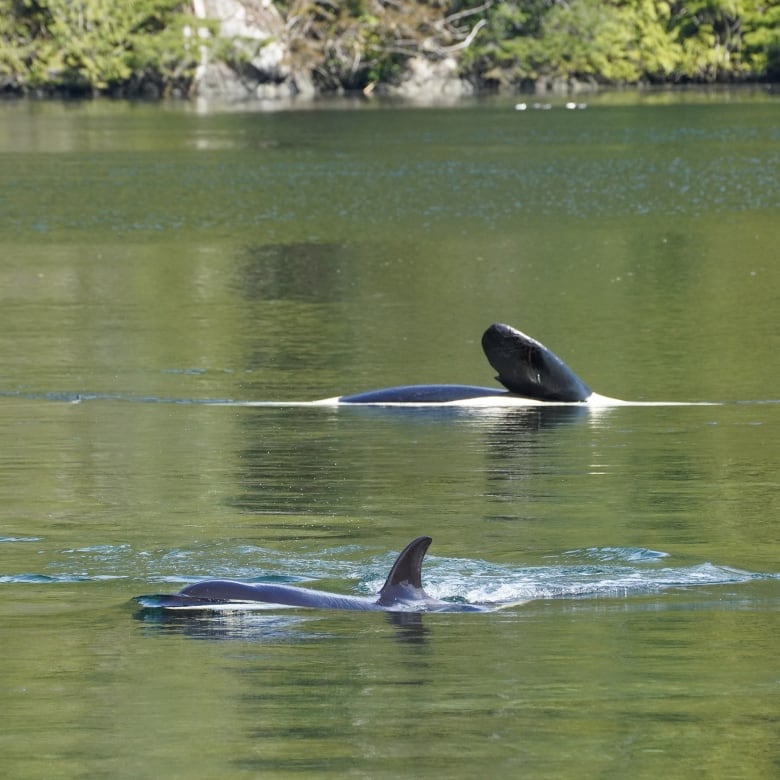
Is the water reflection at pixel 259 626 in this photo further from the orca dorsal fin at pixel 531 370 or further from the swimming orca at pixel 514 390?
A: the swimming orca at pixel 514 390

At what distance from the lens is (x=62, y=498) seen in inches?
634

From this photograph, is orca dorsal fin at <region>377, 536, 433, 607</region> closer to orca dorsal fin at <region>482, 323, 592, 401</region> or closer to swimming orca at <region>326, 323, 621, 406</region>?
orca dorsal fin at <region>482, 323, 592, 401</region>

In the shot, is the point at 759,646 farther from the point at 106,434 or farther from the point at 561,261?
the point at 561,261

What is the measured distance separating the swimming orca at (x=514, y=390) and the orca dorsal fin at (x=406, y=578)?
8895mm

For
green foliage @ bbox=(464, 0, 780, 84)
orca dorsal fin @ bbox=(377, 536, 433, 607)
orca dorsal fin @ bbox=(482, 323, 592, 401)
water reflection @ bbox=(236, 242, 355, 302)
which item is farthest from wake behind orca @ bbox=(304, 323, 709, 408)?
green foliage @ bbox=(464, 0, 780, 84)

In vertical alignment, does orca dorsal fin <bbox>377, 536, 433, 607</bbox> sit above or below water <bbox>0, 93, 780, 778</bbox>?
above

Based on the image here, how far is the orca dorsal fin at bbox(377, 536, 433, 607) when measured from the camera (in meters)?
11.2

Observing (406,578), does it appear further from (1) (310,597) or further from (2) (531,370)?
(2) (531,370)

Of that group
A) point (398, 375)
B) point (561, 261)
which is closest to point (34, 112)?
point (561, 261)

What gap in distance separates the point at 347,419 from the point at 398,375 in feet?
13.1

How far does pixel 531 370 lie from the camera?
2100cm

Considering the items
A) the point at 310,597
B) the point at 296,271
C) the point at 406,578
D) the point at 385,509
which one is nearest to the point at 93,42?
the point at 296,271

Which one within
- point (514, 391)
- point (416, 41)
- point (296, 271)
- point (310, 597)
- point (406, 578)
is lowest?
point (296, 271)

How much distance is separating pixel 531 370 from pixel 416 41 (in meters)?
121
